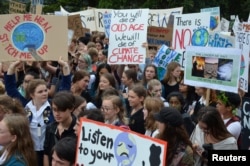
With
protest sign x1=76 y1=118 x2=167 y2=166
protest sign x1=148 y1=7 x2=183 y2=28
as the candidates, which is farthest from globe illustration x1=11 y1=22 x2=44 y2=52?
protest sign x1=148 y1=7 x2=183 y2=28

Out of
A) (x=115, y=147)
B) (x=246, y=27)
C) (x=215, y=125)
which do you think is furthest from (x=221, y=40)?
(x=115, y=147)

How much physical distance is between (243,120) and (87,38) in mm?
9079

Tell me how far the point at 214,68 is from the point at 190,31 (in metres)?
3.94

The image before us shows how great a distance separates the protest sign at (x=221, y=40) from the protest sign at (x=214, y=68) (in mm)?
2216

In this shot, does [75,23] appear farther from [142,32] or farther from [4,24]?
[4,24]

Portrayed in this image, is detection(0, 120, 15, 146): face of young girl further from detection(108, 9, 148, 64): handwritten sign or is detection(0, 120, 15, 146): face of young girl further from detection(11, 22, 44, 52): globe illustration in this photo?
detection(108, 9, 148, 64): handwritten sign

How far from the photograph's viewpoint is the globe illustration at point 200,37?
9.63m

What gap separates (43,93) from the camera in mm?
5980

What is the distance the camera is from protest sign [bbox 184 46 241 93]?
Result: 6.29 m

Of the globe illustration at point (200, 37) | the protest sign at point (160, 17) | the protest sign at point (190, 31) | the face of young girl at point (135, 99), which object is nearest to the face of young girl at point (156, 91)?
the face of young girl at point (135, 99)

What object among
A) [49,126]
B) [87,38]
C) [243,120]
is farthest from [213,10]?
[49,126]

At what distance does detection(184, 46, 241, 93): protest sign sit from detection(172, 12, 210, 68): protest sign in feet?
9.53

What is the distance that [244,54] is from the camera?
757cm

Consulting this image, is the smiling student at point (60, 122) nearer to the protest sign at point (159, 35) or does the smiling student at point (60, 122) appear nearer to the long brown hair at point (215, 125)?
the long brown hair at point (215, 125)
